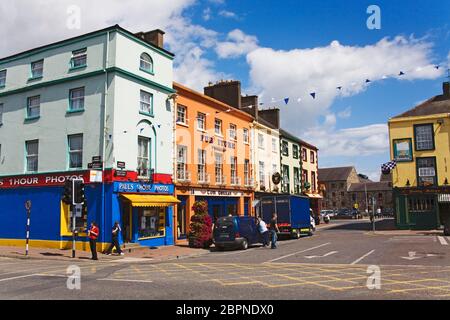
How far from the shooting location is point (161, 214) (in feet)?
83.9

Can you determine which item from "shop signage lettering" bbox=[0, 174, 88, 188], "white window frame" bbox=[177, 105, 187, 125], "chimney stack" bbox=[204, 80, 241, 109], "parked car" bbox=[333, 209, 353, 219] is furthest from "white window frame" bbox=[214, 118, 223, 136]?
"parked car" bbox=[333, 209, 353, 219]

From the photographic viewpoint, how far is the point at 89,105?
2288 centimetres

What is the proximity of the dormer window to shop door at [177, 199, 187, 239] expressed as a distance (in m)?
8.87

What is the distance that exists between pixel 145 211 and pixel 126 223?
1.55 meters

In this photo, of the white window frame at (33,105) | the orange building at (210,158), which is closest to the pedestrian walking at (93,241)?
the orange building at (210,158)

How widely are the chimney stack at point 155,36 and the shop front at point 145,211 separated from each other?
8.91 m

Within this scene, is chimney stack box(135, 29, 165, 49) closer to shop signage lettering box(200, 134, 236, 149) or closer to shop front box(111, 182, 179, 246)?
shop signage lettering box(200, 134, 236, 149)

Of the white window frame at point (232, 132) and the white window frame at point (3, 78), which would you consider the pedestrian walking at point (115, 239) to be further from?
the white window frame at point (232, 132)

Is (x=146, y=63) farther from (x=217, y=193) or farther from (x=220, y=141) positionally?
(x=217, y=193)

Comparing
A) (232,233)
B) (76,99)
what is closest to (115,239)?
(232,233)
